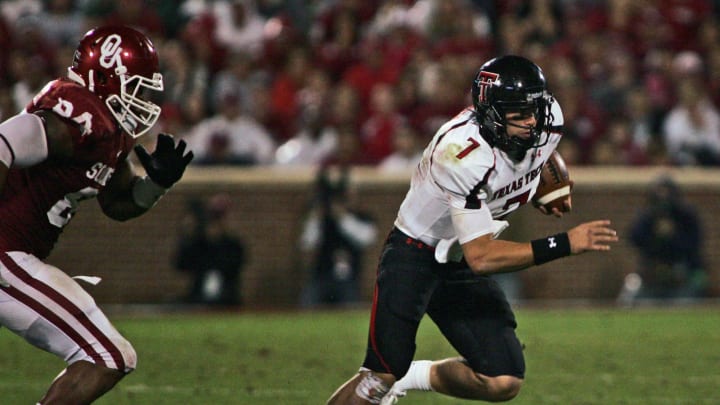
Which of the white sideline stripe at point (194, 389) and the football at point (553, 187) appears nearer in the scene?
the football at point (553, 187)

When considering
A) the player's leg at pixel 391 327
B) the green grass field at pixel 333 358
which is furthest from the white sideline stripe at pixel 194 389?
the player's leg at pixel 391 327

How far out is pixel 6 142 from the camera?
4.04 metres

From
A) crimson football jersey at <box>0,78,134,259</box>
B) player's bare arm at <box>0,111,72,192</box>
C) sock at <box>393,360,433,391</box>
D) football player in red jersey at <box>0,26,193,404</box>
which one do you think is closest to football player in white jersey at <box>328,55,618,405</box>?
sock at <box>393,360,433,391</box>

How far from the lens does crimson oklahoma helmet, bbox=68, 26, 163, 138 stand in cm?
441

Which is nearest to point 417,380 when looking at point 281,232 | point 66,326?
point 66,326

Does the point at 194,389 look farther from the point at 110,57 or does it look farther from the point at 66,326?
the point at 110,57

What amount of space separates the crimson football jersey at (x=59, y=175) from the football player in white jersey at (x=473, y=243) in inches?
48.7

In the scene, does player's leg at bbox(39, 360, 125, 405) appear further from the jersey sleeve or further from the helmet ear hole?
the helmet ear hole

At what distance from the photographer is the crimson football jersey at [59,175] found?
166 inches

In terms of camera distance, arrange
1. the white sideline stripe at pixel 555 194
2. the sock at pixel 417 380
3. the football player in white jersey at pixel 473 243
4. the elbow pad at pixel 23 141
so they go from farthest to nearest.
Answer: the sock at pixel 417 380 < the white sideline stripe at pixel 555 194 < the football player in white jersey at pixel 473 243 < the elbow pad at pixel 23 141

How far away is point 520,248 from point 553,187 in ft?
2.21

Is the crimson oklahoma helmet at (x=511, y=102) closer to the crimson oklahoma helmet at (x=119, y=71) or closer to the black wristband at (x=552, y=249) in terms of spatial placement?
the black wristband at (x=552, y=249)

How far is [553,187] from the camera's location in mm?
5043

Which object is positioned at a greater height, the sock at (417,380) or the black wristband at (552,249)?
the black wristband at (552,249)
